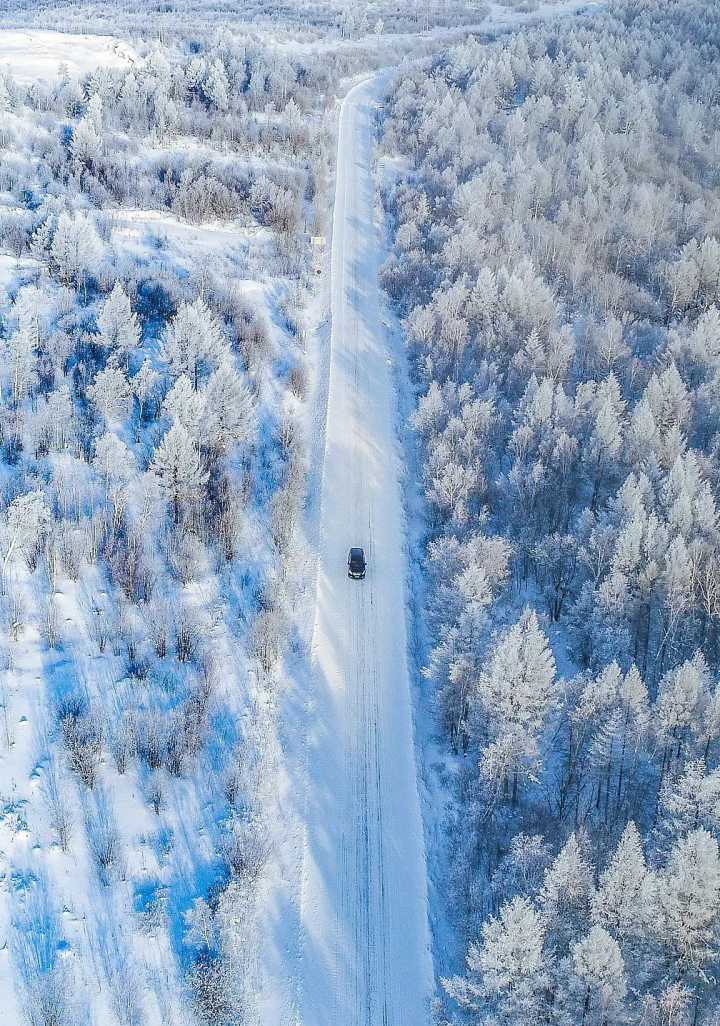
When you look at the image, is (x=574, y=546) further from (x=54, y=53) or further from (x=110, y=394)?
(x=54, y=53)

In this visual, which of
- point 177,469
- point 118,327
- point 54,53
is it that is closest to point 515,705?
point 177,469

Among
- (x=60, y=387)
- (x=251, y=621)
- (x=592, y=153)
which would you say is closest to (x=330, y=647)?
(x=251, y=621)

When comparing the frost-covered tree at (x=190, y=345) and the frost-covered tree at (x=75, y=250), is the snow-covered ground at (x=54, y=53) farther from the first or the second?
the frost-covered tree at (x=190, y=345)

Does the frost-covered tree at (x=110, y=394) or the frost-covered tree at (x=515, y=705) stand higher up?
the frost-covered tree at (x=110, y=394)

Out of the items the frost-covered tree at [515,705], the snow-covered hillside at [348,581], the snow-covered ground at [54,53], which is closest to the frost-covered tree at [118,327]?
the snow-covered hillside at [348,581]

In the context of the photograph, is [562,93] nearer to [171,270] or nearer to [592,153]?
[592,153]

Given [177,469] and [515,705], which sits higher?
[177,469]
